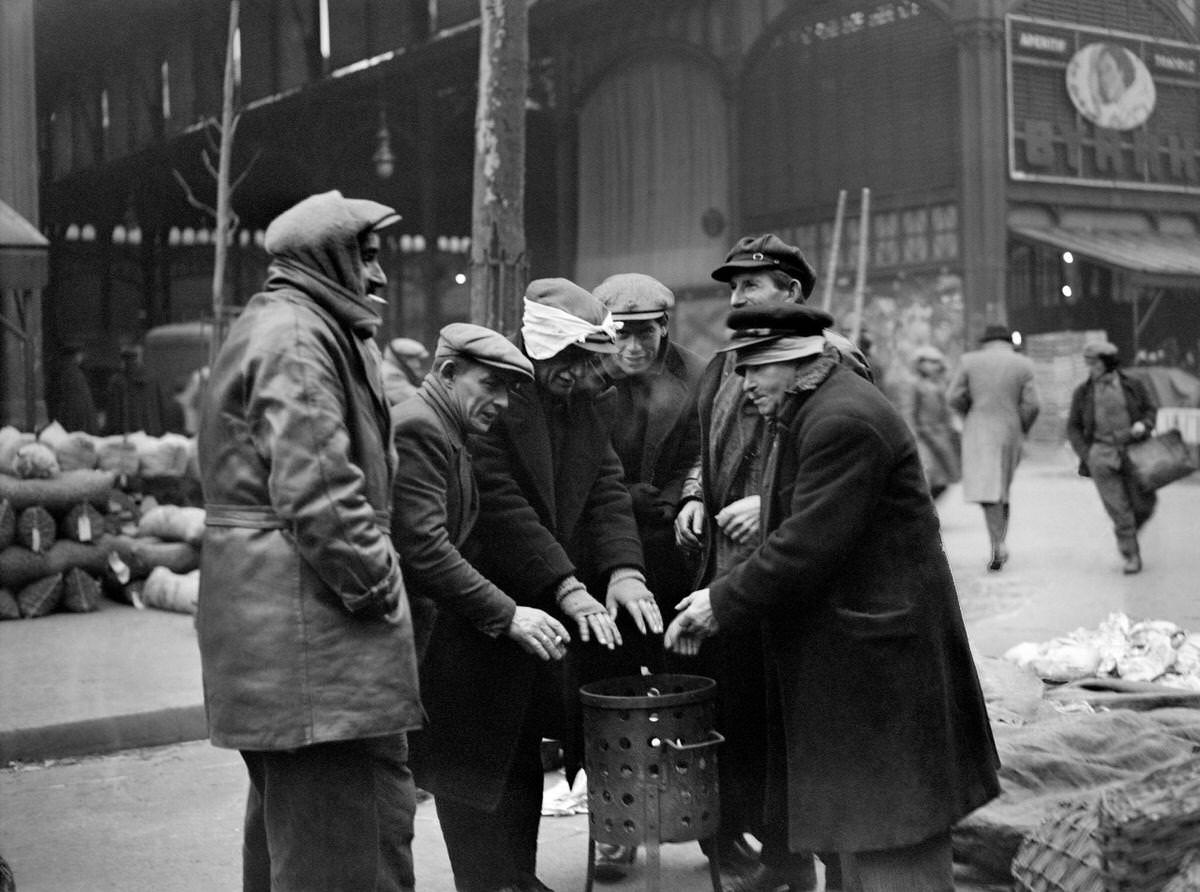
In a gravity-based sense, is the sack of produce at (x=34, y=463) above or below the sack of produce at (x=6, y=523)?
above

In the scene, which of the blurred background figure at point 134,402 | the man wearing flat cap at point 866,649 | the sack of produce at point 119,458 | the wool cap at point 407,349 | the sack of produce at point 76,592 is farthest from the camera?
the blurred background figure at point 134,402

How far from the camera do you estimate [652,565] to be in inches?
210

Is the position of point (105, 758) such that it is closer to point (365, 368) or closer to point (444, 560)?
point (444, 560)

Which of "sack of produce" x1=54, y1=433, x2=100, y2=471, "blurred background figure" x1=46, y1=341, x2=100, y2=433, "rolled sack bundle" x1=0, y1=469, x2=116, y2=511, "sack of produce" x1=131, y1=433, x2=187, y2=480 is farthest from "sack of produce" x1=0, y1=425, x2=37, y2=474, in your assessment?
"blurred background figure" x1=46, y1=341, x2=100, y2=433

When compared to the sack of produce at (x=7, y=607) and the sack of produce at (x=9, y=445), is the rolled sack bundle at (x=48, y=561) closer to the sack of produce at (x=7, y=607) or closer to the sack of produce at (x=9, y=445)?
the sack of produce at (x=7, y=607)

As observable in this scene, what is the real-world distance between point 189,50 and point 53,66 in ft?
11.5

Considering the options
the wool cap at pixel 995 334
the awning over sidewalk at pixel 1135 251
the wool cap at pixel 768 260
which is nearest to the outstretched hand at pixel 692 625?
the wool cap at pixel 768 260

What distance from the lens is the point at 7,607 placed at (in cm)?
1010

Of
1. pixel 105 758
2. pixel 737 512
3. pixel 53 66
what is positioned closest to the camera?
pixel 737 512

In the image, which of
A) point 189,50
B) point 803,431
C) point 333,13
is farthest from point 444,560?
point 189,50

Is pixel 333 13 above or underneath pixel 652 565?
above

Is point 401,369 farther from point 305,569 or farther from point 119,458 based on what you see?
point 305,569

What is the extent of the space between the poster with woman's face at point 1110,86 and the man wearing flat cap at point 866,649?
19905 mm

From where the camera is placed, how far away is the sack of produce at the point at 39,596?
10188 mm
